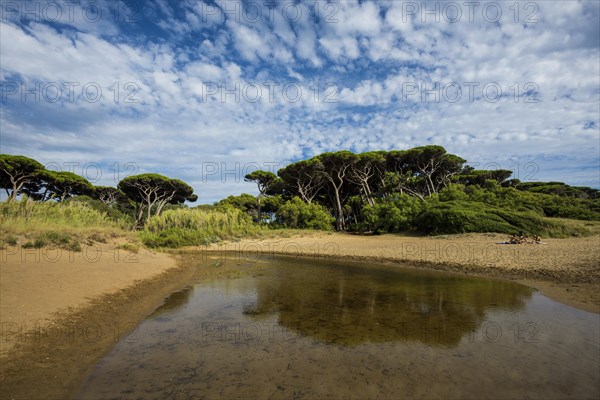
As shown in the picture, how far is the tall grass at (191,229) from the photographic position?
18.6 metres

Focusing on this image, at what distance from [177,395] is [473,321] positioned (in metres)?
4.87

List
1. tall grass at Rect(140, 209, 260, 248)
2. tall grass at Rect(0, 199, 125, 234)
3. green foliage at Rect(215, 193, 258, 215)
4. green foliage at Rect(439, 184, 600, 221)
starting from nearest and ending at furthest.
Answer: tall grass at Rect(0, 199, 125, 234) < tall grass at Rect(140, 209, 260, 248) < green foliage at Rect(439, 184, 600, 221) < green foliage at Rect(215, 193, 258, 215)

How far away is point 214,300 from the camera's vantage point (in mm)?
6934

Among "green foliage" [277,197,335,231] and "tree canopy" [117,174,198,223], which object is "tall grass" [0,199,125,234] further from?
"tree canopy" [117,174,198,223]

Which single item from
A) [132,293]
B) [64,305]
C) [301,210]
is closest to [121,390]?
[64,305]

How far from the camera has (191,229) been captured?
21.0m

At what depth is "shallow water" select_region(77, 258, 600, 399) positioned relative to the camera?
10.4 feet

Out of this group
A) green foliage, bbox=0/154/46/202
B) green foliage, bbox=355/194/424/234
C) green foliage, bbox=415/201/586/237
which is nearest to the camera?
green foliage, bbox=415/201/586/237

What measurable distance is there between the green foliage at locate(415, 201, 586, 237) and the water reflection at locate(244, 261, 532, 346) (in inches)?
438

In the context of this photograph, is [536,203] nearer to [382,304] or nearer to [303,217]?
[303,217]

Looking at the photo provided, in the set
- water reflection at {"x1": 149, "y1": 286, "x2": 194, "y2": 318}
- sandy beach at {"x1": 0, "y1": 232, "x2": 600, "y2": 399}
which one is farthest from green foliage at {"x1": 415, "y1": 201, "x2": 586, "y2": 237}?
water reflection at {"x1": 149, "y1": 286, "x2": 194, "y2": 318}

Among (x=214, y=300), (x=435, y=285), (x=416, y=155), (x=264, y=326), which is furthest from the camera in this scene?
(x=416, y=155)

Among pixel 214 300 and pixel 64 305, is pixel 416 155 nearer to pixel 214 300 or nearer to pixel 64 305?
pixel 214 300

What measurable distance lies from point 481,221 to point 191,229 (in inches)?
758
